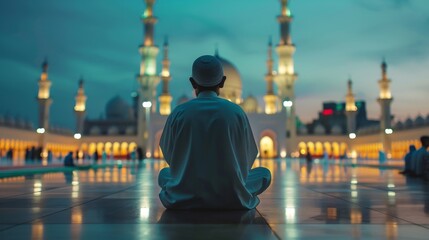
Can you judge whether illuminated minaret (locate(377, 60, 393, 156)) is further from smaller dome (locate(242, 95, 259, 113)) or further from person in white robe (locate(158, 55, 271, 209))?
person in white robe (locate(158, 55, 271, 209))

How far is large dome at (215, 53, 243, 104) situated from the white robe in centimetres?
4143

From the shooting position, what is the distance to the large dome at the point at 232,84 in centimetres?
4516

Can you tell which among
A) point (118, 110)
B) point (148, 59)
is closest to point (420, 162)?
point (148, 59)

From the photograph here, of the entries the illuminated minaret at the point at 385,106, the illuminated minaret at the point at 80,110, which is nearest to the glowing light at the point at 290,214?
the illuminated minaret at the point at 385,106

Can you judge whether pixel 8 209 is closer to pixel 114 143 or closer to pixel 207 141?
pixel 207 141

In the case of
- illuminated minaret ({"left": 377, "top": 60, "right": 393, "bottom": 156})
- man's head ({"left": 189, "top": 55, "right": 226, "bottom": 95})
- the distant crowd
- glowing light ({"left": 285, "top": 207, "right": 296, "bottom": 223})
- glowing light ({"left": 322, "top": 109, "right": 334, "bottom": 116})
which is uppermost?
glowing light ({"left": 322, "top": 109, "right": 334, "bottom": 116})

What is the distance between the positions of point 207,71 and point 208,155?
61cm

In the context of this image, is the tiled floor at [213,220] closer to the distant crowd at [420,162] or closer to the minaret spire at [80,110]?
the distant crowd at [420,162]

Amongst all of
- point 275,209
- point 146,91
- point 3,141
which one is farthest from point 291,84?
point 275,209

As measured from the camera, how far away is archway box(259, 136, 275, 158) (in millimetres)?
41906

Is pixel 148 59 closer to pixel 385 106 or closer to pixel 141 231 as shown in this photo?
pixel 385 106

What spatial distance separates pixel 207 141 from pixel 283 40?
3609 centimetres

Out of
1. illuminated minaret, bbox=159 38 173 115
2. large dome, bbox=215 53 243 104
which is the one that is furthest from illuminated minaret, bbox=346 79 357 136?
illuminated minaret, bbox=159 38 173 115

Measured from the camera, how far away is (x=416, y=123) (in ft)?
104
